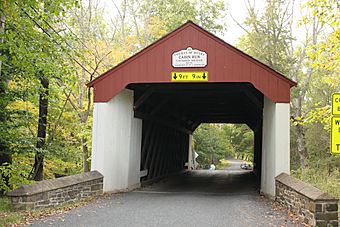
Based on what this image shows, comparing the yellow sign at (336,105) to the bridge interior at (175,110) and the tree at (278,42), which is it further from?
the tree at (278,42)

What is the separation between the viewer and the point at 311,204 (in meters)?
6.84

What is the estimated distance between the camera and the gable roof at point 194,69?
10508mm

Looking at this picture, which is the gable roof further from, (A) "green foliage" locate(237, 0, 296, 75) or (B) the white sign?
(A) "green foliage" locate(237, 0, 296, 75)

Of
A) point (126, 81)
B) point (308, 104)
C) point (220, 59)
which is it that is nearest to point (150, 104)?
point (126, 81)

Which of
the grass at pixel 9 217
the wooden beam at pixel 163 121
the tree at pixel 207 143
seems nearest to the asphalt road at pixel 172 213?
the grass at pixel 9 217

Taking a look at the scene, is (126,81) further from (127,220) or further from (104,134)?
(127,220)

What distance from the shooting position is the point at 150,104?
1483cm

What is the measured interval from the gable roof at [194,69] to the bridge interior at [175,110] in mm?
1248

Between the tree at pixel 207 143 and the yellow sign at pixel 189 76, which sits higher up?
the yellow sign at pixel 189 76

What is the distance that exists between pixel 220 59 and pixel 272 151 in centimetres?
273

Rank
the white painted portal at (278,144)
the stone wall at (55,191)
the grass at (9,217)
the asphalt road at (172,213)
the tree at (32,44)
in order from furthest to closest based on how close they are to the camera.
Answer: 1. the white painted portal at (278,144)
2. the tree at (32,44)
3. the stone wall at (55,191)
4. the asphalt road at (172,213)
5. the grass at (9,217)

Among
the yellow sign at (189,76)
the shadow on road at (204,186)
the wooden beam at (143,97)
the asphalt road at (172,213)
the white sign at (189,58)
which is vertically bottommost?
the shadow on road at (204,186)

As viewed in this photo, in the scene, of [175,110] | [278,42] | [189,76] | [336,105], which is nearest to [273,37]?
[278,42]

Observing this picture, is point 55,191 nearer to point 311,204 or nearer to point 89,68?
point 311,204
